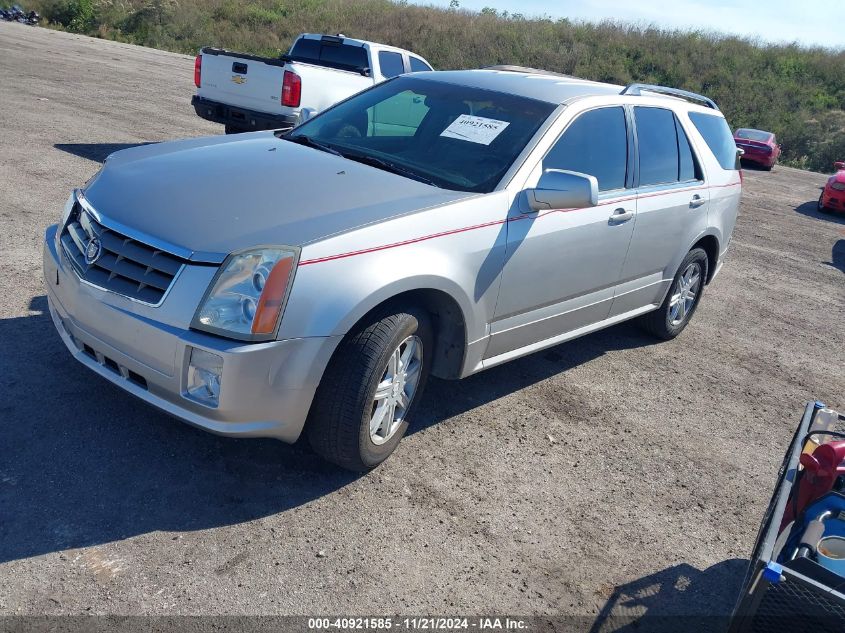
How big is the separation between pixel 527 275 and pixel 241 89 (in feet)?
24.4

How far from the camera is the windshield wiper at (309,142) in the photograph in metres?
4.80

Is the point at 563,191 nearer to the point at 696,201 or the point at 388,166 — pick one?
the point at 388,166

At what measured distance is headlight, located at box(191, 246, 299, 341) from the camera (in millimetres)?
3297

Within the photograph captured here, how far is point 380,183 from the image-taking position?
423 cm

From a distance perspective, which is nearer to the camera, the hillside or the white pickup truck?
the white pickup truck

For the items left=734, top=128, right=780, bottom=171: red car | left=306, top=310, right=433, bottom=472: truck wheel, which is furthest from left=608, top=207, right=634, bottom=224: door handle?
left=734, top=128, right=780, bottom=171: red car

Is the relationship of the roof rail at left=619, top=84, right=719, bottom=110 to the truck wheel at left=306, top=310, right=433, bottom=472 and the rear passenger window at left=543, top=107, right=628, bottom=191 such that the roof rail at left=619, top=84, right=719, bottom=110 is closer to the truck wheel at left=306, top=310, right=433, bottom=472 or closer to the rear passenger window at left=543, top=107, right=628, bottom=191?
the rear passenger window at left=543, top=107, right=628, bottom=191

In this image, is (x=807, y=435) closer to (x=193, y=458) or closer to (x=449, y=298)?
(x=449, y=298)

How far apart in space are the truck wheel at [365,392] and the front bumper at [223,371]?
0.14 m

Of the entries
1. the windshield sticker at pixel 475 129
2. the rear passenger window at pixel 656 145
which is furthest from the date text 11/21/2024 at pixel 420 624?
the rear passenger window at pixel 656 145

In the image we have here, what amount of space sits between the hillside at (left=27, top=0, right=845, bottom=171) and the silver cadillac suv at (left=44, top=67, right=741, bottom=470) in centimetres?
3163

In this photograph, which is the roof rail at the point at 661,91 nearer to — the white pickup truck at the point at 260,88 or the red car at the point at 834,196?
the white pickup truck at the point at 260,88

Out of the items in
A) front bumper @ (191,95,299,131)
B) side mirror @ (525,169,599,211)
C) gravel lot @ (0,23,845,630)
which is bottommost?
gravel lot @ (0,23,845,630)

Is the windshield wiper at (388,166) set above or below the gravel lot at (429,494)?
above
